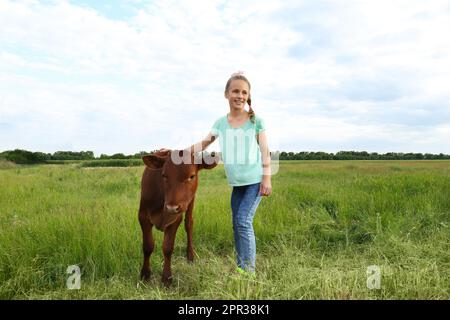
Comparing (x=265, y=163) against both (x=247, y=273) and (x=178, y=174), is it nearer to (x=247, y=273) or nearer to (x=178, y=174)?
(x=178, y=174)

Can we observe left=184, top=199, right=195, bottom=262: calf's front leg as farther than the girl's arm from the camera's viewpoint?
Yes

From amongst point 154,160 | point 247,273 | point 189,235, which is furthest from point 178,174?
point 189,235

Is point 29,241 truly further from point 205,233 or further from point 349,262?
point 349,262

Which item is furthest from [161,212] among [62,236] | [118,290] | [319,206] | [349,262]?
[319,206]

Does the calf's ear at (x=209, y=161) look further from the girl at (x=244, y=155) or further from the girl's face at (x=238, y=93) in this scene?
the girl's face at (x=238, y=93)

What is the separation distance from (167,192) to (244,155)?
0.87 meters

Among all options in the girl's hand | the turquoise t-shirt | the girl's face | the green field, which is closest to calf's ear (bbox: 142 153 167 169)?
the turquoise t-shirt

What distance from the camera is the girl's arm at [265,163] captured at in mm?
3498

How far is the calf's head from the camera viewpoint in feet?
9.86

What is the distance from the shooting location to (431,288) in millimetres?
3414

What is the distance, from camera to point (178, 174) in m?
3.08

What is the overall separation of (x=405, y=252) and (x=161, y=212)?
322cm

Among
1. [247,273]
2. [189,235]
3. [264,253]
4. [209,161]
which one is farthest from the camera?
[264,253]

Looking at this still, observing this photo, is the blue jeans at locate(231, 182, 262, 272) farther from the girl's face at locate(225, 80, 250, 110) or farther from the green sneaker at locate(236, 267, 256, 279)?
the girl's face at locate(225, 80, 250, 110)
